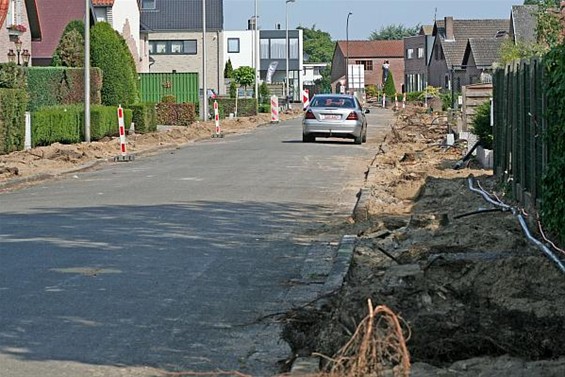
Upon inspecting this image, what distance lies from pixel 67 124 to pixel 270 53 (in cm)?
9898

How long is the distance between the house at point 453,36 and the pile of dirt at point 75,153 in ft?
194

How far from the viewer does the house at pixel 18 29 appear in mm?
43156

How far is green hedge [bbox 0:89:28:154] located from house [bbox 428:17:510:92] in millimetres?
69929

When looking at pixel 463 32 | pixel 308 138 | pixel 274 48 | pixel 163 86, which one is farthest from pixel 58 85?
pixel 274 48

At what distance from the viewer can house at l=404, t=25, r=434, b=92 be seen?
117m

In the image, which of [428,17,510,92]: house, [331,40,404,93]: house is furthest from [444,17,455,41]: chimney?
[331,40,404,93]: house

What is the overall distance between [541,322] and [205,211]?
8840 mm

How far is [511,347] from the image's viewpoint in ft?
23.0

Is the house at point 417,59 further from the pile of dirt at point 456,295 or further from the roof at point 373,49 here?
the pile of dirt at point 456,295

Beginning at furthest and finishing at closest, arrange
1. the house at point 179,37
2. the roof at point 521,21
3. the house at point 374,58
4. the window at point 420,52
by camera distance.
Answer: the house at point 374,58
the window at point 420,52
the house at point 179,37
the roof at point 521,21

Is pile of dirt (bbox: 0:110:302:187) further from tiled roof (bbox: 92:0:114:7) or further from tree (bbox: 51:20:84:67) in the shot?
tiled roof (bbox: 92:0:114:7)

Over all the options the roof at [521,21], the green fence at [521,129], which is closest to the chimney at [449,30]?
the roof at [521,21]

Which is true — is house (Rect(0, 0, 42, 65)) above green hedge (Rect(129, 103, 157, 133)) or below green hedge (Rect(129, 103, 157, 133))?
above

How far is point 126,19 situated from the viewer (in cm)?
6519
